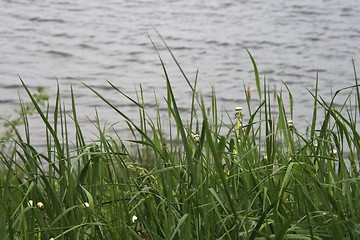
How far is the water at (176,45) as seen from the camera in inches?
554

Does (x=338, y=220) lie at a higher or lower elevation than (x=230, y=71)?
higher

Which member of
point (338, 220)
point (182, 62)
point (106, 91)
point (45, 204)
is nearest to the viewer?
point (338, 220)

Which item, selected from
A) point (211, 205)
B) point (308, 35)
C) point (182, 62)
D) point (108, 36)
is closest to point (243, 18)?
point (308, 35)

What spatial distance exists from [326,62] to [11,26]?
8.61m

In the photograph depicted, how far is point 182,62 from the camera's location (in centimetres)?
1545

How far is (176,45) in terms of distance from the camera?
17578 millimetres

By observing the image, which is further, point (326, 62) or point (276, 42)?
point (276, 42)

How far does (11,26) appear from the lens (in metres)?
19.3

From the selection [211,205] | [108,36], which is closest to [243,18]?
[108,36]

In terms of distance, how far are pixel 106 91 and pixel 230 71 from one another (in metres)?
3.45

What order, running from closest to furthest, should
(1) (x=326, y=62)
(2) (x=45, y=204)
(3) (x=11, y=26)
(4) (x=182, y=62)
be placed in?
(2) (x=45, y=204) < (4) (x=182, y=62) < (1) (x=326, y=62) < (3) (x=11, y=26)

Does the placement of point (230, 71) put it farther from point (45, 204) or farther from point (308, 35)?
point (45, 204)

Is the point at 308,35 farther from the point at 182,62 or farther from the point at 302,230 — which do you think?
the point at 302,230

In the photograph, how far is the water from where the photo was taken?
14.1 m
